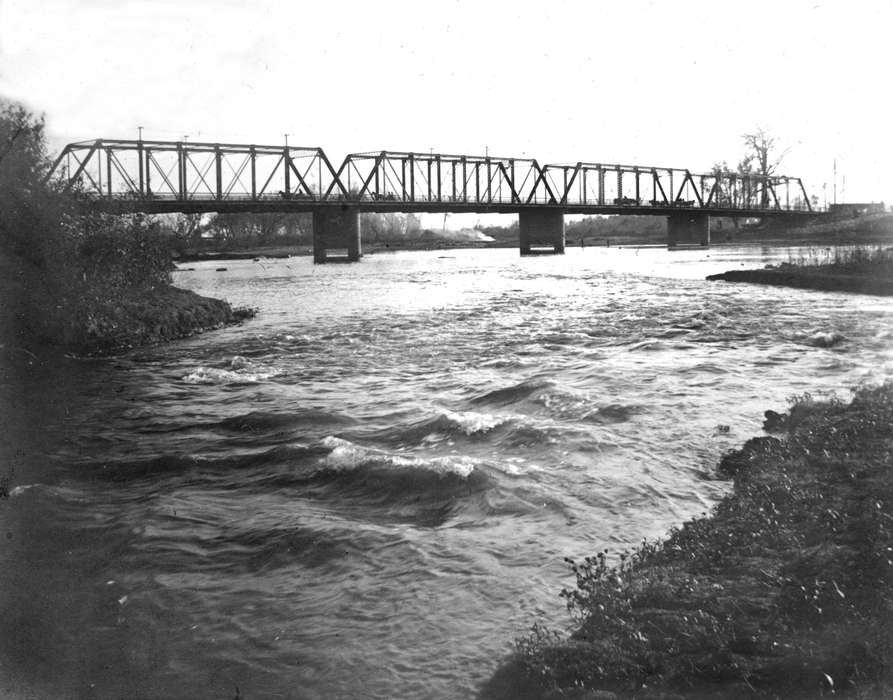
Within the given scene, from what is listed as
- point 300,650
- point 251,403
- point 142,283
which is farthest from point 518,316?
point 300,650

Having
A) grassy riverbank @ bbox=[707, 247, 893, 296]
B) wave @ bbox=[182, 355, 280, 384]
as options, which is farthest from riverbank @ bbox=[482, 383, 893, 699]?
grassy riverbank @ bbox=[707, 247, 893, 296]

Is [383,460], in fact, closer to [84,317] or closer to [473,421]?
[473,421]

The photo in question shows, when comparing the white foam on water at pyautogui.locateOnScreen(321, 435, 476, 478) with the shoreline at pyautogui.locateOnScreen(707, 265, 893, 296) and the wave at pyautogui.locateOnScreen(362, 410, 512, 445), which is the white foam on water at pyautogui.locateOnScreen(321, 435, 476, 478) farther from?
the shoreline at pyautogui.locateOnScreen(707, 265, 893, 296)

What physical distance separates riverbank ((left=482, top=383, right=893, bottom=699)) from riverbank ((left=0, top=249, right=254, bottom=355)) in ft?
79.9

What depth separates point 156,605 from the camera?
951 centimetres

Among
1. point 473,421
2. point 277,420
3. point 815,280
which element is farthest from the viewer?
point 815,280

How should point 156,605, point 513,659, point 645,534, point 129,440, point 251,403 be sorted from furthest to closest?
point 251,403
point 129,440
point 645,534
point 156,605
point 513,659

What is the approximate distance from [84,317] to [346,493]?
2255 cm

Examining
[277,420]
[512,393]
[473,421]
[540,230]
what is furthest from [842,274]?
[540,230]

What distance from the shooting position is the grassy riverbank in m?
43.8

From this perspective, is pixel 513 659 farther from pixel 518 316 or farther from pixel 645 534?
pixel 518 316

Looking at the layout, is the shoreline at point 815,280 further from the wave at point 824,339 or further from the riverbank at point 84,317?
the riverbank at point 84,317

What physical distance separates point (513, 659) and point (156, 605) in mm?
4277

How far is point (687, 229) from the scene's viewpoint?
159 meters
